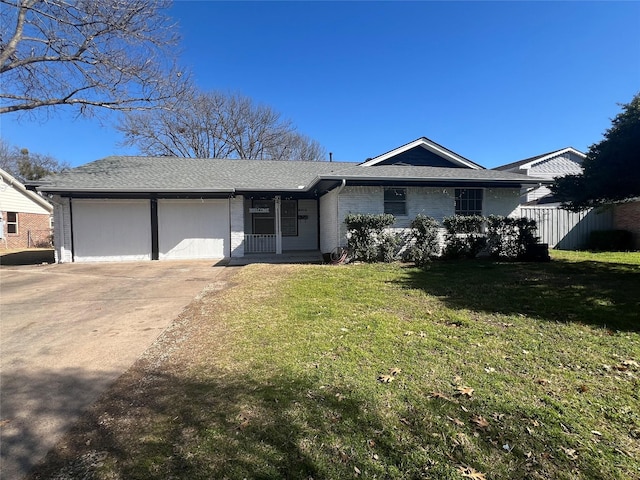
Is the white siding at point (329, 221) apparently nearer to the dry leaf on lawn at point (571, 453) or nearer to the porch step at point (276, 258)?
the porch step at point (276, 258)

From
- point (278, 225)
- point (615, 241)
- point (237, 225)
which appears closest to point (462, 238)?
point (278, 225)

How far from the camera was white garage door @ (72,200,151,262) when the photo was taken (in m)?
13.4

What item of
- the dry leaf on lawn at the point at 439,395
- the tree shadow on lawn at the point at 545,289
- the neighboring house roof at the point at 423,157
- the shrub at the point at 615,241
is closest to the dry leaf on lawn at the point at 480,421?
the dry leaf on lawn at the point at 439,395

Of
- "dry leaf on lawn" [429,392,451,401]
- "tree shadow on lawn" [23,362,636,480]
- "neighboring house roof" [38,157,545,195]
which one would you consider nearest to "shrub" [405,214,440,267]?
"neighboring house roof" [38,157,545,195]

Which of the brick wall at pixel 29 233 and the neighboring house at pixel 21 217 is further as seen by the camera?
the brick wall at pixel 29 233

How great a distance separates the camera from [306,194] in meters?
15.0

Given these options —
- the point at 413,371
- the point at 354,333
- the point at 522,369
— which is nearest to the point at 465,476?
the point at 413,371

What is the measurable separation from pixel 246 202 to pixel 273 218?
4.51 ft

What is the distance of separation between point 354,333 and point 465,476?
8.39 ft

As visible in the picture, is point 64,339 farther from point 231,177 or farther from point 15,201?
point 15,201

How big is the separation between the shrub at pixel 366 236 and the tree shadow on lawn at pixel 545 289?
6.02 ft

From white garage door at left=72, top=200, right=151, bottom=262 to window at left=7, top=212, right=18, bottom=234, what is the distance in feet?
43.4

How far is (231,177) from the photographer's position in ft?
49.8

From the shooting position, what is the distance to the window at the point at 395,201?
12.1 meters
